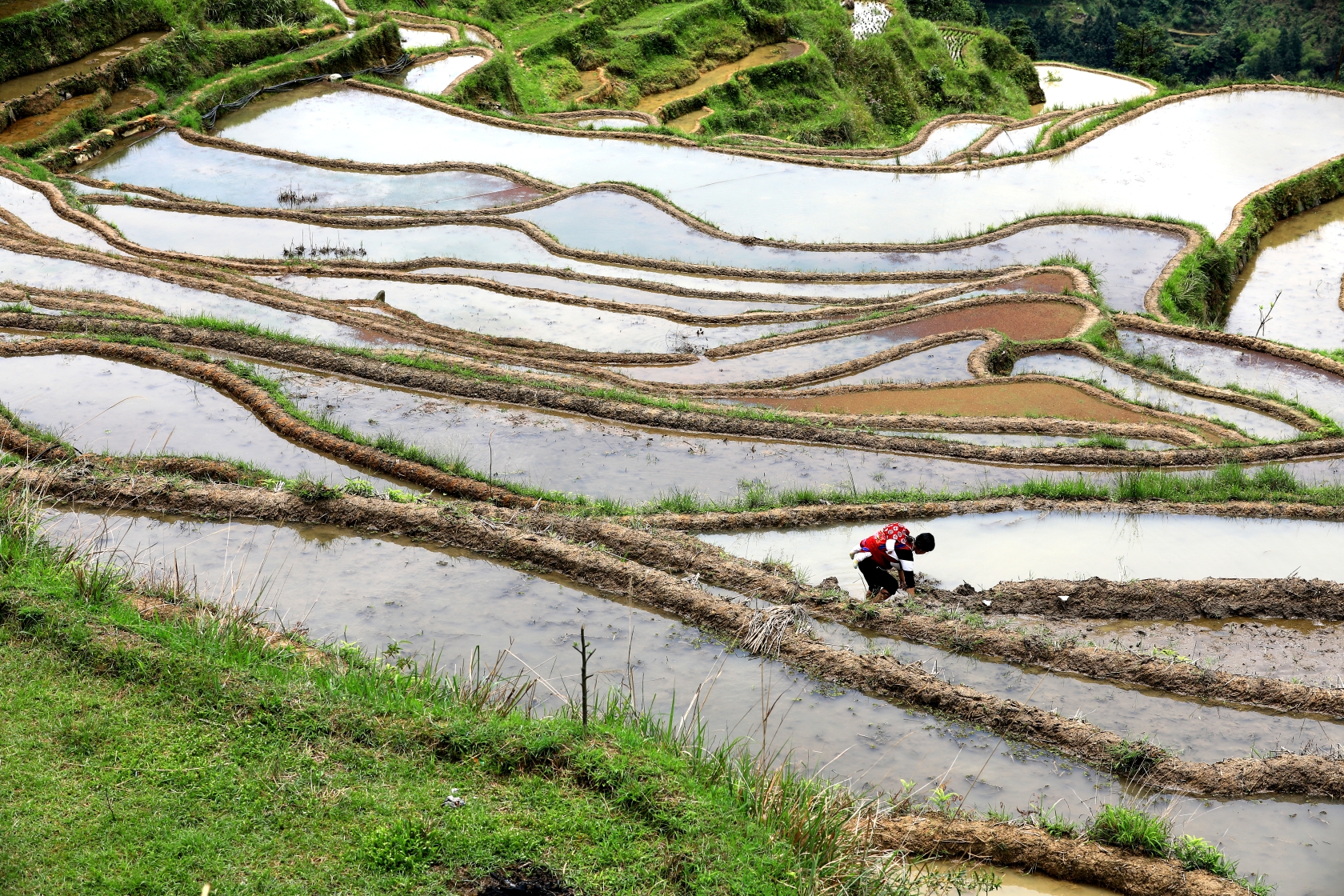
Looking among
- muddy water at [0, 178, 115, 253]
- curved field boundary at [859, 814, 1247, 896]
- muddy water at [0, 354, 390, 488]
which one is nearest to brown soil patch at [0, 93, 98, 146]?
muddy water at [0, 178, 115, 253]

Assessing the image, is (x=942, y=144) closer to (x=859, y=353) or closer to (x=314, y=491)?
(x=859, y=353)

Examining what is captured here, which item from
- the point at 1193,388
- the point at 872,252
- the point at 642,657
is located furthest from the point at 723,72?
the point at 642,657

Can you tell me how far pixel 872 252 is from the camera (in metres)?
18.9

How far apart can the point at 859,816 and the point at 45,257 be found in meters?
16.6

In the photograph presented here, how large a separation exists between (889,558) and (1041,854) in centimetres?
299

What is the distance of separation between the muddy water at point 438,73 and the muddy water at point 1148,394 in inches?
776

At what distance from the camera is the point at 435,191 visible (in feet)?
70.0

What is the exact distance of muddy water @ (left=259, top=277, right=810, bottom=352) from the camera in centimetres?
1543

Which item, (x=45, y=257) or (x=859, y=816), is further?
(x=45, y=257)

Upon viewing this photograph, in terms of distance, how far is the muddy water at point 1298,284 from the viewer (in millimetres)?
18578

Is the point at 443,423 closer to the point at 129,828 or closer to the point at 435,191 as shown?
the point at 129,828

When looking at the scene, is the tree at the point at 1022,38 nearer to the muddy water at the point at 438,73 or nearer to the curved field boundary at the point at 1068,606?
the muddy water at the point at 438,73

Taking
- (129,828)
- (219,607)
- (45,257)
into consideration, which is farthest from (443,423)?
(45,257)

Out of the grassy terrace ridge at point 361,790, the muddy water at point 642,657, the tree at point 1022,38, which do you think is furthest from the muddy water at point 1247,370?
the tree at point 1022,38
